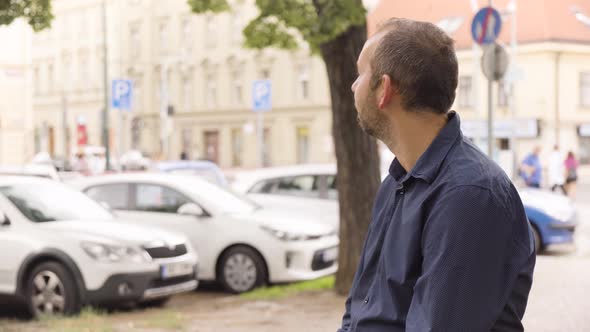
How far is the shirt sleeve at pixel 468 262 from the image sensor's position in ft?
6.86

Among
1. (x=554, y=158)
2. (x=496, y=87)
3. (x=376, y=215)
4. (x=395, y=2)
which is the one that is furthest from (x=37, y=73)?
(x=376, y=215)

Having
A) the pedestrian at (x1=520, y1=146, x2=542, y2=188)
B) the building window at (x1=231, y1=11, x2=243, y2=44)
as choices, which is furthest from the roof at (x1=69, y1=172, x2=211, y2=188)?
the building window at (x1=231, y1=11, x2=243, y2=44)

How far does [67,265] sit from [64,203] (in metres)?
1.41

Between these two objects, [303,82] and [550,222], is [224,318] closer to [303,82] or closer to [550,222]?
[550,222]

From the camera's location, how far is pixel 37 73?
80438mm

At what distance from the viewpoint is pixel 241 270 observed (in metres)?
12.0

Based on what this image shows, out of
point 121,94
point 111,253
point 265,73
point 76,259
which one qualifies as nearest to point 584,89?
point 265,73

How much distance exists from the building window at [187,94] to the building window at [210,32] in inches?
131

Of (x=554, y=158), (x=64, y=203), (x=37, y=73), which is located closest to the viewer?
(x=64, y=203)

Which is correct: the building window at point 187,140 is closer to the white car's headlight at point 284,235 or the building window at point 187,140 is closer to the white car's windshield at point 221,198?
the white car's windshield at point 221,198

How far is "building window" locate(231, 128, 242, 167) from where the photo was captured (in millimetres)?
63375

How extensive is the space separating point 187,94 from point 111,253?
5890cm

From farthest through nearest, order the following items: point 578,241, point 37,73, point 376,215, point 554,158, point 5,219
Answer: point 37,73, point 554,158, point 578,241, point 5,219, point 376,215

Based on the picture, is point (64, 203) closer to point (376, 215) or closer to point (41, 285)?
point (41, 285)
